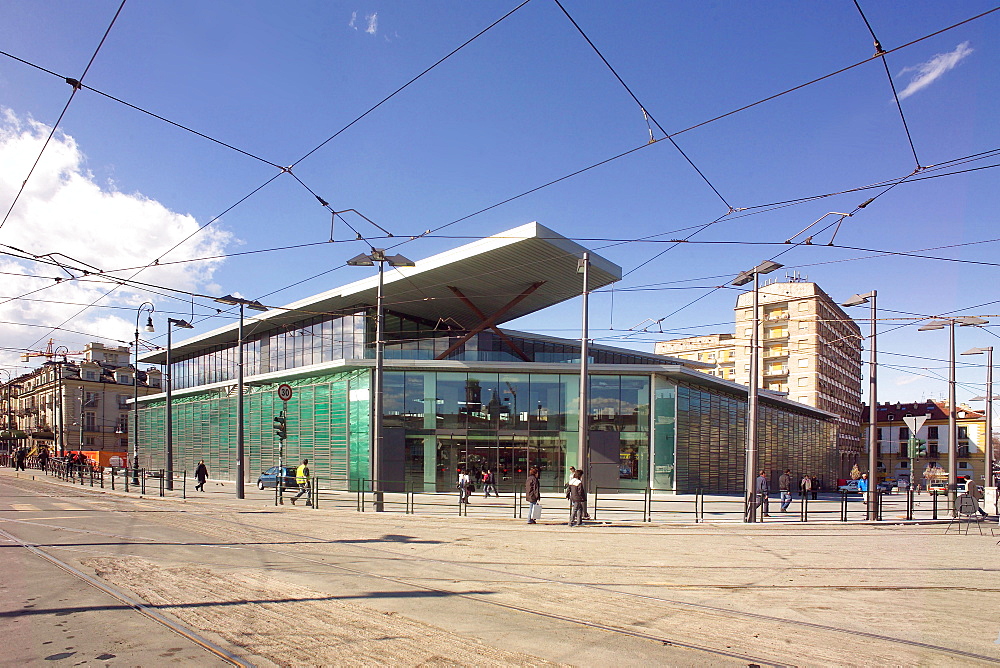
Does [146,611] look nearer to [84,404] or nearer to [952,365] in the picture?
[952,365]

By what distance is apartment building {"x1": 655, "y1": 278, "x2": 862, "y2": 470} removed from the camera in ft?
236

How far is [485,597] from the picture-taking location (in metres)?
8.98

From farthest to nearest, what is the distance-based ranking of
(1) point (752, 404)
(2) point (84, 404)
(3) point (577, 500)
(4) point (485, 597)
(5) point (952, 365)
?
(2) point (84, 404) < (5) point (952, 365) < (1) point (752, 404) < (3) point (577, 500) < (4) point (485, 597)

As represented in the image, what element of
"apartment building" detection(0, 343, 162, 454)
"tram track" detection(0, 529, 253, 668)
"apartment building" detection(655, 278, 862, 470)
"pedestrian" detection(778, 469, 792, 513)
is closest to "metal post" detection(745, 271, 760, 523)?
"pedestrian" detection(778, 469, 792, 513)

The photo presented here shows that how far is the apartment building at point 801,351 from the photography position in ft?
236

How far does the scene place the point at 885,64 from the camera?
9.73 meters

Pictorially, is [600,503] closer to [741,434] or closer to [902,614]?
[902,614]

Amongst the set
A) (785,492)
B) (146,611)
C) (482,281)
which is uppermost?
(482,281)

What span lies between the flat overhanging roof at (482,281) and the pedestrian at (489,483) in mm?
9010

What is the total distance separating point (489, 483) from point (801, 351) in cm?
5349

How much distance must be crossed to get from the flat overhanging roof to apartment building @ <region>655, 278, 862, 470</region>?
3700 centimetres

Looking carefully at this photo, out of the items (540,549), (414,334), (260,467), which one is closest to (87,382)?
(260,467)

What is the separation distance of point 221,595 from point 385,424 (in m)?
25.2

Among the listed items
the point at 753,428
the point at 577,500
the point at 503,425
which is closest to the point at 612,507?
the point at 577,500
